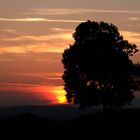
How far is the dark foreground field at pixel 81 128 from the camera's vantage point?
58.2 meters

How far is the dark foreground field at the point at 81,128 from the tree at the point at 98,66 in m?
8.12

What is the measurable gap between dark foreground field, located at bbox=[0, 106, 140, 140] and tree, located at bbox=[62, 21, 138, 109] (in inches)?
320

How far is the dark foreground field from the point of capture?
58156mm

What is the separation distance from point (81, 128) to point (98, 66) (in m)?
20.6

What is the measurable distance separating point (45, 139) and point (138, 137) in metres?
10.1

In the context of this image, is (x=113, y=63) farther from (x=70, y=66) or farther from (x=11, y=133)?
(x=11, y=133)

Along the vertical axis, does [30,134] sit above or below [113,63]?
below

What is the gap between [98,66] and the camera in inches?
3278

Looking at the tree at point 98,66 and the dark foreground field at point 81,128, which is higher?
the tree at point 98,66

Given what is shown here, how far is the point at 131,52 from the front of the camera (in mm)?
86125

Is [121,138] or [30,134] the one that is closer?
[121,138]

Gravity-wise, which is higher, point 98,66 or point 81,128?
point 98,66

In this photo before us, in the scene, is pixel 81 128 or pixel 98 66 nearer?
pixel 81 128

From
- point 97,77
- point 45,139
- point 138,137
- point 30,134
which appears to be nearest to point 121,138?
point 138,137
